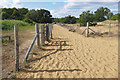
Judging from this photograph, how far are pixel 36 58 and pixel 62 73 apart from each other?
5.59ft

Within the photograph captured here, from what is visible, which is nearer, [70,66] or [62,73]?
[62,73]

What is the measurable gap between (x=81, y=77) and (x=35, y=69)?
1552 millimetres

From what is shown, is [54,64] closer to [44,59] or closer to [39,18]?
[44,59]

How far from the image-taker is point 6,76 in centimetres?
357

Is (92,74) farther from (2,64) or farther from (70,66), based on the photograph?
(2,64)

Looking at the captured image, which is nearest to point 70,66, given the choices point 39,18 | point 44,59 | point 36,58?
point 44,59

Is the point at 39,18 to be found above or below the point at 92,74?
above

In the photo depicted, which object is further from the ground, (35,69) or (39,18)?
(39,18)

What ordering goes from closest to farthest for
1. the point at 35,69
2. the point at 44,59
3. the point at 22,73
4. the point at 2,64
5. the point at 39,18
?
the point at 22,73 < the point at 35,69 < the point at 2,64 < the point at 44,59 < the point at 39,18

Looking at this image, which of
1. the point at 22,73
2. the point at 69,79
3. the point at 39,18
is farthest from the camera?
the point at 39,18

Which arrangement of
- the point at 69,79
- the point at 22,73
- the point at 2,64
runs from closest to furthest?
1. the point at 69,79
2. the point at 22,73
3. the point at 2,64

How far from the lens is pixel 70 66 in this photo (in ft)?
13.8

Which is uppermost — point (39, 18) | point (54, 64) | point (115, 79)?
point (39, 18)

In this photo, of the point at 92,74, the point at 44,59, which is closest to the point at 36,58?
the point at 44,59
